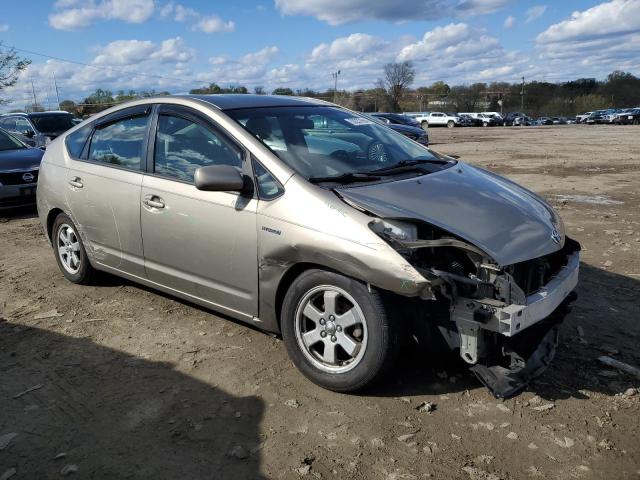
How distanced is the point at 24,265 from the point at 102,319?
7.48 ft

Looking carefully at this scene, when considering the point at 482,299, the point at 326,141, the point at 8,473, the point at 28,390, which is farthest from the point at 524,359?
the point at 28,390

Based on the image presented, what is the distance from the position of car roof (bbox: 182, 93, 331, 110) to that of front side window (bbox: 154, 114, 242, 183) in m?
0.23

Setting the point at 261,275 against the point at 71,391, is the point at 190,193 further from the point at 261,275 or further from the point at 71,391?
the point at 71,391

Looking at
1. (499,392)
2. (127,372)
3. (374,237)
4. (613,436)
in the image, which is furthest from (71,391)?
(613,436)

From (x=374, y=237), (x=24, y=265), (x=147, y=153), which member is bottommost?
(x=24, y=265)

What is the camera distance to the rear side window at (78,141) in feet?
16.8

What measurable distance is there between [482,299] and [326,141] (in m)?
1.76

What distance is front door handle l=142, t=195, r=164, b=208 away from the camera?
4133 mm

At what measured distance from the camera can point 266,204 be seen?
11.6 ft

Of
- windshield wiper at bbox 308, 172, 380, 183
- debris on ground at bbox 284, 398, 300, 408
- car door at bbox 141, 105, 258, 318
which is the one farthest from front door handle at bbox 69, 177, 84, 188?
debris on ground at bbox 284, 398, 300, 408

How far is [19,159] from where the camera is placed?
373 inches

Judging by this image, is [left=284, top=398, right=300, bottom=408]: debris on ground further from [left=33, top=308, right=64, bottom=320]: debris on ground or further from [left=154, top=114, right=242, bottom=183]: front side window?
[left=33, top=308, right=64, bottom=320]: debris on ground

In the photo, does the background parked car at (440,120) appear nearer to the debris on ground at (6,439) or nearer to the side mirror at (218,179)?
the side mirror at (218,179)

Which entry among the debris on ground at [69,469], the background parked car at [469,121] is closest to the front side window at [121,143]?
the debris on ground at [69,469]
